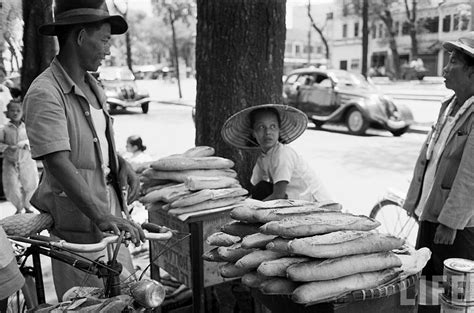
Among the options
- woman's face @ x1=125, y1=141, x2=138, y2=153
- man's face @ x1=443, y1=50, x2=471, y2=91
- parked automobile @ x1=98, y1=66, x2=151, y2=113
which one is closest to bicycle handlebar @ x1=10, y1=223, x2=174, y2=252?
man's face @ x1=443, y1=50, x2=471, y2=91

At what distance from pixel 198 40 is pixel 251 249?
2659mm

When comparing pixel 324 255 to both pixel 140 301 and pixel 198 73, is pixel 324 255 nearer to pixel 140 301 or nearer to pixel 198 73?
pixel 140 301

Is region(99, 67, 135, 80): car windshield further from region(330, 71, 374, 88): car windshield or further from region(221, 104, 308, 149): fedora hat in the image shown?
region(221, 104, 308, 149): fedora hat

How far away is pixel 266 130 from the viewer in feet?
10.8

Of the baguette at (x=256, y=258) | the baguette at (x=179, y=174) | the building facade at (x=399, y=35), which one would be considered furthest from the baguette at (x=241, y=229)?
the building facade at (x=399, y=35)

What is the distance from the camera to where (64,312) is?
5.59 feet

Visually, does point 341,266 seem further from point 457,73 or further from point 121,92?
point 121,92

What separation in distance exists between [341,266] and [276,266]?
215mm

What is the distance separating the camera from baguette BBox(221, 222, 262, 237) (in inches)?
78.3

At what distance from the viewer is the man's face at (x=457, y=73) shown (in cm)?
280

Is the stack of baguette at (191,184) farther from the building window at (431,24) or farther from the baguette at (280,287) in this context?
the building window at (431,24)

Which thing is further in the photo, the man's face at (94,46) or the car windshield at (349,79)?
the car windshield at (349,79)

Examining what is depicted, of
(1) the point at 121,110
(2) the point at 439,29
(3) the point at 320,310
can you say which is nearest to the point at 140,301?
(3) the point at 320,310

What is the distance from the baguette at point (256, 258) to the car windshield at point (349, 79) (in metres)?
12.8
